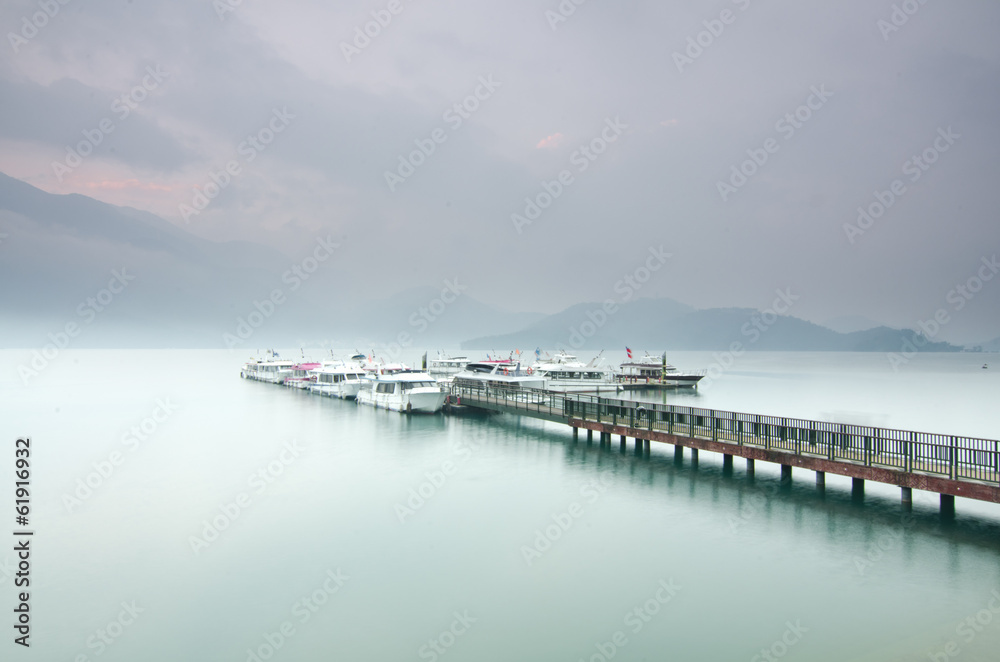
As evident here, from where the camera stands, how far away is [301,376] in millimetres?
92125

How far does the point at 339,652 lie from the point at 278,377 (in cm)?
8748

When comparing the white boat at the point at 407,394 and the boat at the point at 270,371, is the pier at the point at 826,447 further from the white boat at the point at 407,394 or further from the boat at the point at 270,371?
the boat at the point at 270,371

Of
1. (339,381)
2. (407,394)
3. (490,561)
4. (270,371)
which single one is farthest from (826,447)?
(270,371)

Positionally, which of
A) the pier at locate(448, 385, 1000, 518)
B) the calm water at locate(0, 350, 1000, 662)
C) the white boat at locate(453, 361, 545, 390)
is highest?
the white boat at locate(453, 361, 545, 390)

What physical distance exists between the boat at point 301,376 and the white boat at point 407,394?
2329 centimetres

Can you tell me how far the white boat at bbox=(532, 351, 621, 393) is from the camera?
253 ft

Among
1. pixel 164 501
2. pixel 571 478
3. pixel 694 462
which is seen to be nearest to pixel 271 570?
pixel 164 501

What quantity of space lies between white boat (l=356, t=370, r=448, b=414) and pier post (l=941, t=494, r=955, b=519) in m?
38.1

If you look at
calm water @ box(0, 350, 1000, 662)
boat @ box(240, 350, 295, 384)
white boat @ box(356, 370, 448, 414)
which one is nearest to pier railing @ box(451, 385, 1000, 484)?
calm water @ box(0, 350, 1000, 662)

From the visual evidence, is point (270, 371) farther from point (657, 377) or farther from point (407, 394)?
point (657, 377)

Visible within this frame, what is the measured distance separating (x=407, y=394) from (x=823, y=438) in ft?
119

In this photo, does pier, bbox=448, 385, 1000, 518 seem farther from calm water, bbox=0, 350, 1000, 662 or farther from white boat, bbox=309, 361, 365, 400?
white boat, bbox=309, 361, 365, 400

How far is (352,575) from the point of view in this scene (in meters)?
18.7

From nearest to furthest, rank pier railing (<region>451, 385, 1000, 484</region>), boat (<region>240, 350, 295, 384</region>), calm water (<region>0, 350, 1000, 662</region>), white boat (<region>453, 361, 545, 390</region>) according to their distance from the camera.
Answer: calm water (<region>0, 350, 1000, 662</region>) → pier railing (<region>451, 385, 1000, 484</region>) → white boat (<region>453, 361, 545, 390</region>) → boat (<region>240, 350, 295, 384</region>)
